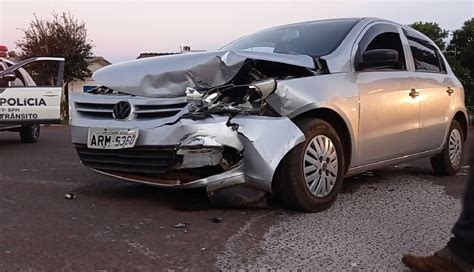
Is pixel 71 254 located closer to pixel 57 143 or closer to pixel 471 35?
pixel 57 143

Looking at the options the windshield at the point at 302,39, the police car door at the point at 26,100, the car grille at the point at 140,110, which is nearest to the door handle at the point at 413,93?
the windshield at the point at 302,39

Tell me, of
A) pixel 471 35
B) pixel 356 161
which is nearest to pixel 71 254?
pixel 356 161

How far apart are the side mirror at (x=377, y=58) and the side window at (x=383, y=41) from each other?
6 centimetres

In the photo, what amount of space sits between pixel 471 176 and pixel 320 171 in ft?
5.97

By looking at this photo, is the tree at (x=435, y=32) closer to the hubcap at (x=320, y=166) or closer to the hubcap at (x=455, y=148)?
the hubcap at (x=455, y=148)

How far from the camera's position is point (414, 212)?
4613 millimetres

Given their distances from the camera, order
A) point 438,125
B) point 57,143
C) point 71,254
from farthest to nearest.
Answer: point 57,143 < point 438,125 < point 71,254

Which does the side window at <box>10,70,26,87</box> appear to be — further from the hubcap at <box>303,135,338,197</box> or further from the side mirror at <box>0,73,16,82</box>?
the hubcap at <box>303,135,338,197</box>

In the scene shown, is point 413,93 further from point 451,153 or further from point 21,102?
point 21,102

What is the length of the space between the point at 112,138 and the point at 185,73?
793 mm

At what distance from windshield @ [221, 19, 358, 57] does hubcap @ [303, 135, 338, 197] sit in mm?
890

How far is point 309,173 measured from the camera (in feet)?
14.5

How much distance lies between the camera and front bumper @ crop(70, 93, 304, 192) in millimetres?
4086

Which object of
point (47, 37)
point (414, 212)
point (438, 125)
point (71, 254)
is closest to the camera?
point (71, 254)
